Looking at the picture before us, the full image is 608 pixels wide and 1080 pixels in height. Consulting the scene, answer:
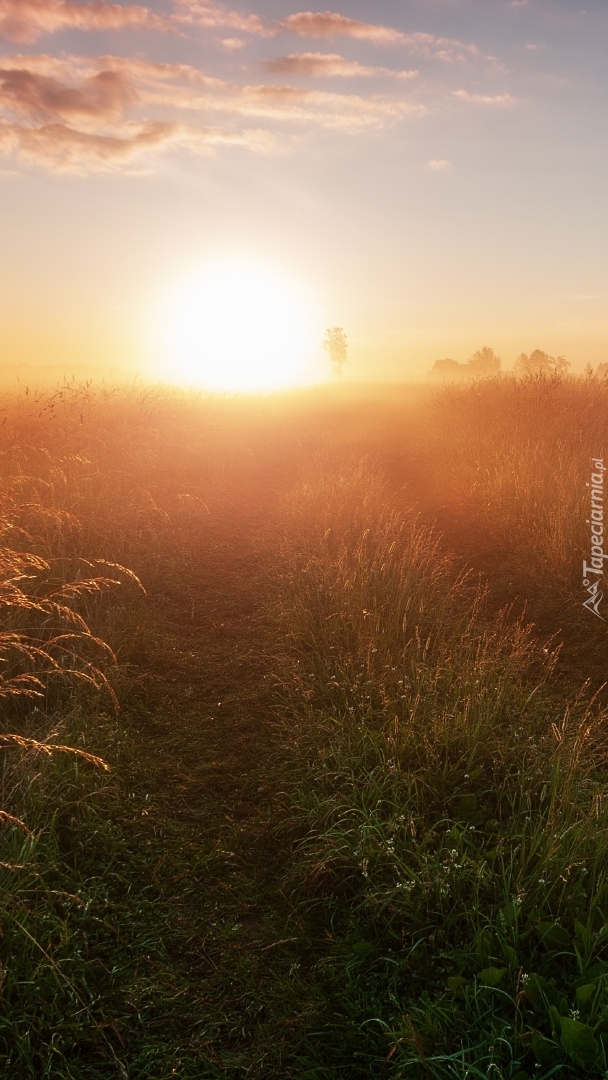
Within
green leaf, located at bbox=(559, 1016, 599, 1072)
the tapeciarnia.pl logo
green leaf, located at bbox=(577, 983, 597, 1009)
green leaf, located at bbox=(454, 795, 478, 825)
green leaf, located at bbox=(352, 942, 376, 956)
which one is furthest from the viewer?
the tapeciarnia.pl logo

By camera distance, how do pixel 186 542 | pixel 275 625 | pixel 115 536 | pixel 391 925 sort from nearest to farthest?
pixel 391 925 < pixel 275 625 < pixel 115 536 < pixel 186 542

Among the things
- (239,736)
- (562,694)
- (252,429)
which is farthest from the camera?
(252,429)

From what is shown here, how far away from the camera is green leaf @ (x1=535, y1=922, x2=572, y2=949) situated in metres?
2.32

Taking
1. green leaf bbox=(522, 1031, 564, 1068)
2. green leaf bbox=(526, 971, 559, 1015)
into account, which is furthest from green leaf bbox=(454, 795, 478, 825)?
green leaf bbox=(522, 1031, 564, 1068)

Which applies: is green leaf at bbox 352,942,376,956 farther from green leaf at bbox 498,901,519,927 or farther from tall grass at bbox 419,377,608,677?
tall grass at bbox 419,377,608,677

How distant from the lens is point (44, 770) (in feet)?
10.6

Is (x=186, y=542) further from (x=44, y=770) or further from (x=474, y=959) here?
(x=474, y=959)

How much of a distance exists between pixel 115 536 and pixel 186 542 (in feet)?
3.20

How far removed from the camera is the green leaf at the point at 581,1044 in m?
1.89

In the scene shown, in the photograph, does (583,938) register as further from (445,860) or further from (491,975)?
(445,860)

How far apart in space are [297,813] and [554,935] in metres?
1.36

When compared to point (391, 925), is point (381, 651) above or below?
above

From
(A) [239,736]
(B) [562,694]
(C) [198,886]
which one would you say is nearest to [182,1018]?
(C) [198,886]

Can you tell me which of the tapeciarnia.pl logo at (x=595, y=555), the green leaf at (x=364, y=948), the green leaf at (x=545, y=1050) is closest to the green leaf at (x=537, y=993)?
the green leaf at (x=545, y=1050)
